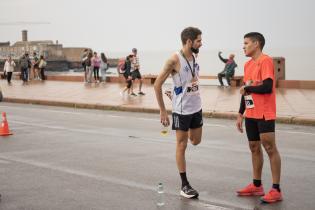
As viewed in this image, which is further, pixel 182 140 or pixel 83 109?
pixel 83 109

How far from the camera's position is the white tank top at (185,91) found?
7.06 metres

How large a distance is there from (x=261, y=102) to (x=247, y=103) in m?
0.20

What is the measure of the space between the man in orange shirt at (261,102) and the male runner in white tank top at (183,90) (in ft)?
1.92

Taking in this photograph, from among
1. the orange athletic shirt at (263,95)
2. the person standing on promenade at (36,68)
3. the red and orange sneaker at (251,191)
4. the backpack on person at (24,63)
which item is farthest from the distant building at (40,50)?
the orange athletic shirt at (263,95)

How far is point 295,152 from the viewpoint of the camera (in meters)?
10.2

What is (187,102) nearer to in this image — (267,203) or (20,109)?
(267,203)

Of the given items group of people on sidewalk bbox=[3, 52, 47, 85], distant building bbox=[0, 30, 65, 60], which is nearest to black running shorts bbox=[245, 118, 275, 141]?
group of people on sidewalk bbox=[3, 52, 47, 85]

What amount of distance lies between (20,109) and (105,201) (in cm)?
1408

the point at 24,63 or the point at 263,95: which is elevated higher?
the point at 263,95

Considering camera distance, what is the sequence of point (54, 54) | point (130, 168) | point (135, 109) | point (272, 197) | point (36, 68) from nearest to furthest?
point (272, 197) < point (130, 168) < point (135, 109) < point (36, 68) < point (54, 54)

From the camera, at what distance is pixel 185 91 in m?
7.10

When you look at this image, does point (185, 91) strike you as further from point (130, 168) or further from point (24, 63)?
point (24, 63)

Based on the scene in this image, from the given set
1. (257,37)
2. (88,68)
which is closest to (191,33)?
(257,37)

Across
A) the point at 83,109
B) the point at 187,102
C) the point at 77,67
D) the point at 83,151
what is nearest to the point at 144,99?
the point at 83,109
